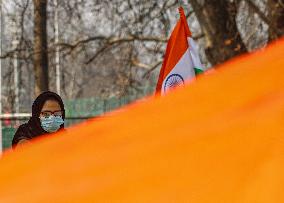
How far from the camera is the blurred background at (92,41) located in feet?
44.9

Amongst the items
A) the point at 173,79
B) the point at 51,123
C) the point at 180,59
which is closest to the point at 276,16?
the point at 180,59

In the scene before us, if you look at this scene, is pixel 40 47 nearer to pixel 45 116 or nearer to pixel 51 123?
pixel 45 116

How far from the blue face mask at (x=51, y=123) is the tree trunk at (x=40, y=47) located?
9.13 m

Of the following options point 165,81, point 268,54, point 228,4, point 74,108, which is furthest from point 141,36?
point 268,54

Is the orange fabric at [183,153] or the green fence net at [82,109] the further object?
the green fence net at [82,109]

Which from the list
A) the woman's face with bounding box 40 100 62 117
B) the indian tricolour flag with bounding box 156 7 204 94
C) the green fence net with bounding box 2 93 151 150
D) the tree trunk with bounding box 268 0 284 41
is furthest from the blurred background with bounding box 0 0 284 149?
the woman's face with bounding box 40 100 62 117

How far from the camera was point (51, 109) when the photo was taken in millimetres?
4531

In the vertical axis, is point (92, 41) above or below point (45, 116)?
above

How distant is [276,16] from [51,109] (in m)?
6.58

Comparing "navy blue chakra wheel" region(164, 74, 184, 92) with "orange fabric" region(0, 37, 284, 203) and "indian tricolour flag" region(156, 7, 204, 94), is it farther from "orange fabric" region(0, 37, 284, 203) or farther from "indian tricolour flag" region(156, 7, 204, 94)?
"orange fabric" region(0, 37, 284, 203)

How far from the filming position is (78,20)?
53.5 feet

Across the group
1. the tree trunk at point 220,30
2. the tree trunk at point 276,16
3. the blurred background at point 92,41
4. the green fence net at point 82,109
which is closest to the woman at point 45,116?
the tree trunk at point 276,16

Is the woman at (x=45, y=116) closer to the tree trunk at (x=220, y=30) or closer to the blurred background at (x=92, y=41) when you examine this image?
the tree trunk at (x=220, y=30)

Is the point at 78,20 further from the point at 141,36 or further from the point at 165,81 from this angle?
the point at 165,81
